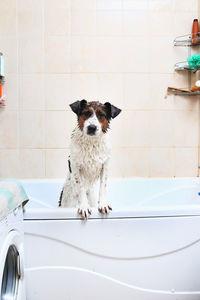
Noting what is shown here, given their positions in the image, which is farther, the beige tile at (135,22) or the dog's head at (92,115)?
the beige tile at (135,22)

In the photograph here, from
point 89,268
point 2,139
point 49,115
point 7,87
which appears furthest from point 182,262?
point 7,87

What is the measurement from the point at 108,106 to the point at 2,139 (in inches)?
52.8

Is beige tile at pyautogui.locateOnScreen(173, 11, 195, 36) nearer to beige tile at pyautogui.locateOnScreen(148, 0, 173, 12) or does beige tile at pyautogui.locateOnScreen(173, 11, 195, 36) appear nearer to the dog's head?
beige tile at pyautogui.locateOnScreen(148, 0, 173, 12)

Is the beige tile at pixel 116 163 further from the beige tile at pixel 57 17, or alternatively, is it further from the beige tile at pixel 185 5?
the beige tile at pixel 185 5

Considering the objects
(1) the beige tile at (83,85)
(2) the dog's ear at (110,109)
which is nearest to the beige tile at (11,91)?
(1) the beige tile at (83,85)

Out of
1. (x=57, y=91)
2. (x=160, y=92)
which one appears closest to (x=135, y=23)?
(x=160, y=92)

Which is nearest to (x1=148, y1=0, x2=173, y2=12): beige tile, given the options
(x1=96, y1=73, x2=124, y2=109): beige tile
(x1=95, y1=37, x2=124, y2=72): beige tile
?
(x1=95, y1=37, x2=124, y2=72): beige tile

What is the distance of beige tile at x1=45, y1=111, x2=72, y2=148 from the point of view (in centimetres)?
228

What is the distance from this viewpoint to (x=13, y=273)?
1106mm

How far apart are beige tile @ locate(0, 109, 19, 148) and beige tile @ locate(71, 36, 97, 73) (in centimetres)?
72

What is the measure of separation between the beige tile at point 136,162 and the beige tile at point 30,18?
1.40 m

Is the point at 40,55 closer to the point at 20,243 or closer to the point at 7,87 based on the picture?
the point at 7,87

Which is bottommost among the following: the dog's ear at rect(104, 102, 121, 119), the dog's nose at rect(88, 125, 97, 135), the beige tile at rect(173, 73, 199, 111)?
the dog's nose at rect(88, 125, 97, 135)

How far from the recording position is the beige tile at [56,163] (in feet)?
7.54
